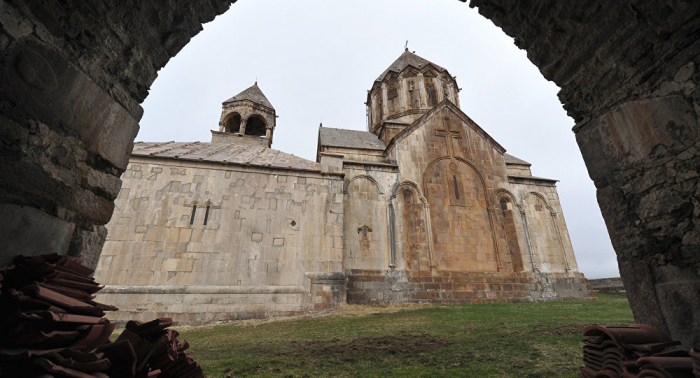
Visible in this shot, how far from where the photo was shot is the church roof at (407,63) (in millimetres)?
18578

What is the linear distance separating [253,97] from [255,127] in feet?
6.55

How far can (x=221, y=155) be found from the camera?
35.4ft

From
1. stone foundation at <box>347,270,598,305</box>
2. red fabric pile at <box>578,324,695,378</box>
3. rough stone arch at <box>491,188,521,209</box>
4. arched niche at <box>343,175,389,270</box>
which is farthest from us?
rough stone arch at <box>491,188,521,209</box>

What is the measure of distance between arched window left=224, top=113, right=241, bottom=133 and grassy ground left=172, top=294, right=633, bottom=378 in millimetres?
13186

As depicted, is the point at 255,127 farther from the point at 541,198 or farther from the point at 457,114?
the point at 541,198

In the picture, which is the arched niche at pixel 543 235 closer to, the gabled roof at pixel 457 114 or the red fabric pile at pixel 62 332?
the gabled roof at pixel 457 114

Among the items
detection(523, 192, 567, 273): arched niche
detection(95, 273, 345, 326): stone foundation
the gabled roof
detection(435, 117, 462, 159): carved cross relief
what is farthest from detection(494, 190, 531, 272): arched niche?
detection(95, 273, 345, 326): stone foundation

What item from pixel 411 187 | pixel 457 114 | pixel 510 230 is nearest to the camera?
pixel 411 187

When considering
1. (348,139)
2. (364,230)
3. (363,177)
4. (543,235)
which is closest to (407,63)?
(348,139)

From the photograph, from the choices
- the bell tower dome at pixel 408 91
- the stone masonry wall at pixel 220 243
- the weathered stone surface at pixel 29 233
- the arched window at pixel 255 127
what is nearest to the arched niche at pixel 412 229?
the stone masonry wall at pixel 220 243

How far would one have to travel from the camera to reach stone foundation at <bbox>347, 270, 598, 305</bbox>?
31.1 ft

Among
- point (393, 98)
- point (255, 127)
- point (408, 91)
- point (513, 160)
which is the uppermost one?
point (408, 91)

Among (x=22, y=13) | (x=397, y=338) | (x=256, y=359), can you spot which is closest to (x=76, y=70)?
(x=22, y=13)

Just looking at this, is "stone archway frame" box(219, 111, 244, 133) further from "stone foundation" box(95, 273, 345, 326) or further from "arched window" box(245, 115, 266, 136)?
"stone foundation" box(95, 273, 345, 326)
